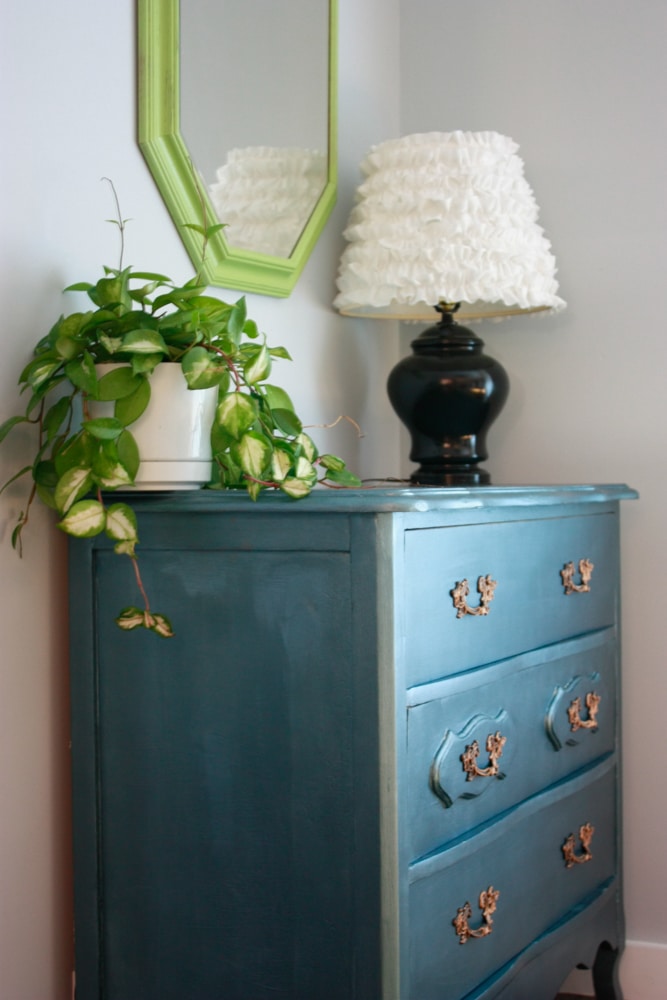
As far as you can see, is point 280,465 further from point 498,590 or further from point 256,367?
point 498,590

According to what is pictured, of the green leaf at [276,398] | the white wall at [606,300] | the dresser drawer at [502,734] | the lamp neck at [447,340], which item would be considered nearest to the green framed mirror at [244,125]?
the lamp neck at [447,340]

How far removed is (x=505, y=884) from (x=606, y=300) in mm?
1221

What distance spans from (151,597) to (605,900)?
1.12 meters

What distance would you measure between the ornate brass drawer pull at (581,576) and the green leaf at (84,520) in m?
0.84

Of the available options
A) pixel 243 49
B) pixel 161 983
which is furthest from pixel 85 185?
pixel 161 983

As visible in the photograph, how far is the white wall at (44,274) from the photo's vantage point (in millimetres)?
1329

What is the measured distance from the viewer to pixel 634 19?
7.39 feet

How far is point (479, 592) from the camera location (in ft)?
4.86

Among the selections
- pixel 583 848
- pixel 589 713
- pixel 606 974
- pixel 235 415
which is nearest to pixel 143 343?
pixel 235 415

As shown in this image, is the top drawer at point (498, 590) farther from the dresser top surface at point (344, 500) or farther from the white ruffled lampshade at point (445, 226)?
the white ruffled lampshade at point (445, 226)

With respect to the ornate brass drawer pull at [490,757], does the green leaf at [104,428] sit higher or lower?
higher

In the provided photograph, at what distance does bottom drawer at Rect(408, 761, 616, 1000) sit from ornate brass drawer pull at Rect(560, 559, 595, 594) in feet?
1.01

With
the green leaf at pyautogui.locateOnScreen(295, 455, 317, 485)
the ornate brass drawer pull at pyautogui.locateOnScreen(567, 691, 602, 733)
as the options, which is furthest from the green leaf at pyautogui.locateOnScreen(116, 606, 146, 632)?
the ornate brass drawer pull at pyautogui.locateOnScreen(567, 691, 602, 733)

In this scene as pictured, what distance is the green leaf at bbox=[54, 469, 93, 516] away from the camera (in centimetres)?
121
